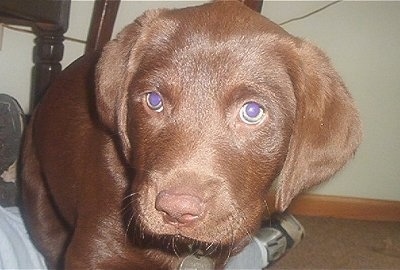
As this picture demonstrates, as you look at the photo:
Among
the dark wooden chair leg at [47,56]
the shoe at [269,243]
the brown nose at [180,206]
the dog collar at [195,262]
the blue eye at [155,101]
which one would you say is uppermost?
the blue eye at [155,101]

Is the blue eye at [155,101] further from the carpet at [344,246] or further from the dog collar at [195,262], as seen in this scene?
the carpet at [344,246]

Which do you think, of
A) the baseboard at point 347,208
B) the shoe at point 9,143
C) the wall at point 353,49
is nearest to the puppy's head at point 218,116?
the shoe at point 9,143

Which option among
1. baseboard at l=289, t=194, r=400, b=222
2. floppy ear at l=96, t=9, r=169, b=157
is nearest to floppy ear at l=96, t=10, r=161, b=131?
floppy ear at l=96, t=9, r=169, b=157

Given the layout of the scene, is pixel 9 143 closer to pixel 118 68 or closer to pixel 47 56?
pixel 47 56

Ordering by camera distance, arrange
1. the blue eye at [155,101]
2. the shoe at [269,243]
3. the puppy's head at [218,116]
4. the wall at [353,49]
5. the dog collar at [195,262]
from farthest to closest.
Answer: the wall at [353,49] → the shoe at [269,243] → the dog collar at [195,262] → the blue eye at [155,101] → the puppy's head at [218,116]

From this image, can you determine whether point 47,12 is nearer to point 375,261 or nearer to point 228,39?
point 228,39

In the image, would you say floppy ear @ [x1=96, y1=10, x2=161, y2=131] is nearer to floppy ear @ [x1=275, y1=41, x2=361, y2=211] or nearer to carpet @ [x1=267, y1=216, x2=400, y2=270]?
floppy ear @ [x1=275, y1=41, x2=361, y2=211]

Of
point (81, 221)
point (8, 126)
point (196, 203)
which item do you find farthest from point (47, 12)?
point (196, 203)

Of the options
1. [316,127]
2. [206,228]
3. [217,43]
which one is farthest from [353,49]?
[206,228]
